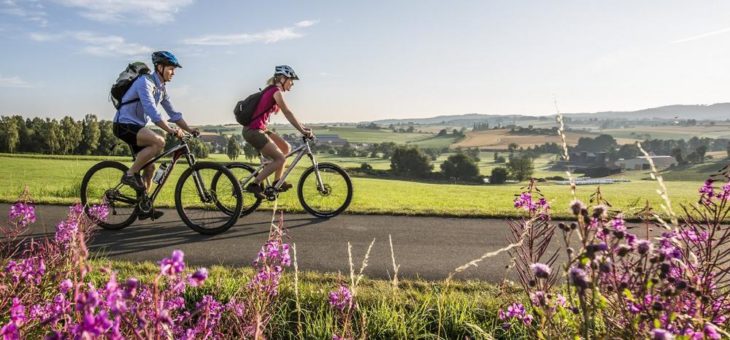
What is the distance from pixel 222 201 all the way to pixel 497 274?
4.78 meters

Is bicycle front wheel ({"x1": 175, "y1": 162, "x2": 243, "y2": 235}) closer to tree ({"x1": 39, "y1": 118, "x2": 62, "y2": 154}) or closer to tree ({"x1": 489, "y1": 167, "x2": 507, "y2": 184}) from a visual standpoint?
tree ({"x1": 39, "y1": 118, "x2": 62, "y2": 154})

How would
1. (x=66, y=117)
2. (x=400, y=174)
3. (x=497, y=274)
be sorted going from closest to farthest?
(x=497, y=274)
(x=66, y=117)
(x=400, y=174)

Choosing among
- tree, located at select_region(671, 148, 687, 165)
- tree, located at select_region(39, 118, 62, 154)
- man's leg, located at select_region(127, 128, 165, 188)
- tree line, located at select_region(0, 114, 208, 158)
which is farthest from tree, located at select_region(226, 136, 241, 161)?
tree, located at select_region(671, 148, 687, 165)

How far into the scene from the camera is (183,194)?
24.5ft

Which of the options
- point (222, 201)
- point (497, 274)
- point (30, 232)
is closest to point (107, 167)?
point (30, 232)

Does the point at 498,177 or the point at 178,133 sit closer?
the point at 178,133

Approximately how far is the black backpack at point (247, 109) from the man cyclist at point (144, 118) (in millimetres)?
1198

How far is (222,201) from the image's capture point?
318 inches

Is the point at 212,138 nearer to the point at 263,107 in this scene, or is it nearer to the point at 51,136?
the point at 263,107

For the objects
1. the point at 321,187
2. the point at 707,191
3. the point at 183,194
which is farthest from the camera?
the point at 321,187

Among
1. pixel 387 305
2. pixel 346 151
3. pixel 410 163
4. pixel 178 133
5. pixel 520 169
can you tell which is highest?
pixel 178 133

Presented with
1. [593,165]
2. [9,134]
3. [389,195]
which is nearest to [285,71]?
[389,195]

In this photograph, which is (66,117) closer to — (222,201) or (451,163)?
(222,201)

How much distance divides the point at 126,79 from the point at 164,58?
2.19 ft
